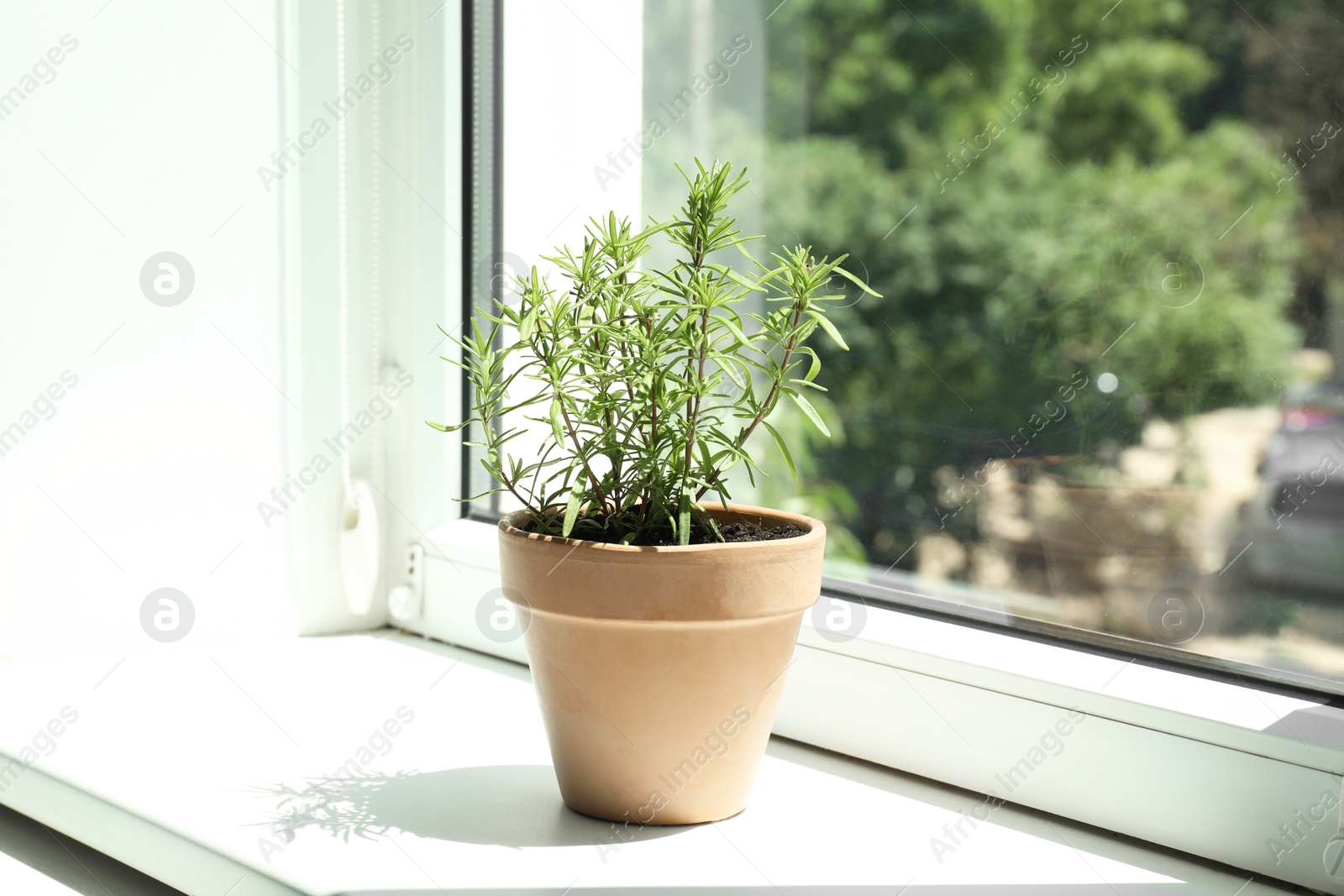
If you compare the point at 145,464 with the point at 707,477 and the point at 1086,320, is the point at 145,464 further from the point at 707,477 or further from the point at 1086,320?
the point at 1086,320

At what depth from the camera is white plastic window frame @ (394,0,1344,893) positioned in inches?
26.7

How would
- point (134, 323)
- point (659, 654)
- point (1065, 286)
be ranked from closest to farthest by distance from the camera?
point (659, 654) → point (134, 323) → point (1065, 286)

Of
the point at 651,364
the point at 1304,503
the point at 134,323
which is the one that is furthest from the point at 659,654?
the point at 134,323

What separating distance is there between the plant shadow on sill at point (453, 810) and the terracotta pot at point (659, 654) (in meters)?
0.04

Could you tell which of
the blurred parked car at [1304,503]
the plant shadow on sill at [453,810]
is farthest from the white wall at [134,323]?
the blurred parked car at [1304,503]

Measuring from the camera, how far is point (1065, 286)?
1195 mm

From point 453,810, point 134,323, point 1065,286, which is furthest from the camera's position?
point 1065,286

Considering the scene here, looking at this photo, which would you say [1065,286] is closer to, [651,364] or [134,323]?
[651,364]

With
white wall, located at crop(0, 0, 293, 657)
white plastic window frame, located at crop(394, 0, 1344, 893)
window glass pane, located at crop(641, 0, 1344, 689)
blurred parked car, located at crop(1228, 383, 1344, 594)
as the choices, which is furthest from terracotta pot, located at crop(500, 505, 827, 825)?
white wall, located at crop(0, 0, 293, 657)

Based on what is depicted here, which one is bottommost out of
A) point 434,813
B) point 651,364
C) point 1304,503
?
point 434,813

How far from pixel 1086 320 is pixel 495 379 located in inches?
26.4

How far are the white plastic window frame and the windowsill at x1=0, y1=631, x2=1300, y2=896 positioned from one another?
0.07 ft

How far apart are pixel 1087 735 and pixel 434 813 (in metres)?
0.51

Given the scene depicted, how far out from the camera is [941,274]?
1.62 meters
